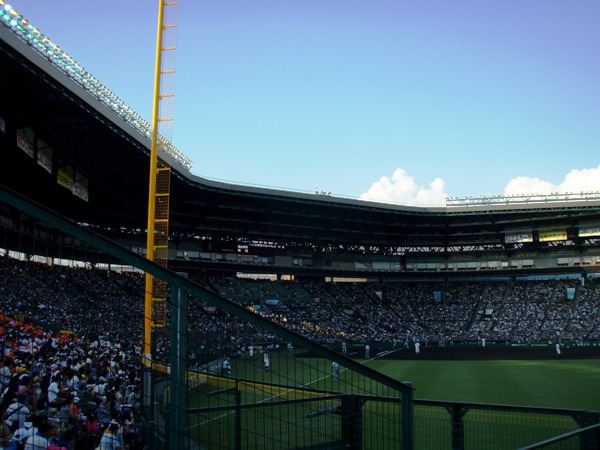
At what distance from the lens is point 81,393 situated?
9.54m

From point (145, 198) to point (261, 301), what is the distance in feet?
57.6

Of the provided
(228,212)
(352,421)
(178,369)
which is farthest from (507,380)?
(228,212)

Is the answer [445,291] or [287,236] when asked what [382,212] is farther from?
[445,291]

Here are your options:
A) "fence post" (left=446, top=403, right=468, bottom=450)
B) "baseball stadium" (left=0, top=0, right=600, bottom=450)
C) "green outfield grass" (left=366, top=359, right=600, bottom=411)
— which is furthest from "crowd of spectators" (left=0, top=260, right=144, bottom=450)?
"green outfield grass" (left=366, top=359, right=600, bottom=411)

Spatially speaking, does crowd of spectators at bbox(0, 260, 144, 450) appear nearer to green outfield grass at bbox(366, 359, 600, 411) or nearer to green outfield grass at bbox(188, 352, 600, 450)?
green outfield grass at bbox(188, 352, 600, 450)

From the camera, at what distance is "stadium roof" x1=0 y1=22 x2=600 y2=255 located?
82.5 feet

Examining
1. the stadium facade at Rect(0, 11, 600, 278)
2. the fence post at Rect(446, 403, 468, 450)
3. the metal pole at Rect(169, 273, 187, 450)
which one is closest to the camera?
the metal pole at Rect(169, 273, 187, 450)

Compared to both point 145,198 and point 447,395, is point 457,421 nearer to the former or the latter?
point 447,395

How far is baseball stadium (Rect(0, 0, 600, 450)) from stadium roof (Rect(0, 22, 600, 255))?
0.59 feet

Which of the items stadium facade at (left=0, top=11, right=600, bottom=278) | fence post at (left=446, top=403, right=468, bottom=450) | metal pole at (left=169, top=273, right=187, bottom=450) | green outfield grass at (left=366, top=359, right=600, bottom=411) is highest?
stadium facade at (left=0, top=11, right=600, bottom=278)

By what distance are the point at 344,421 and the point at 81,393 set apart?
4.77 metres

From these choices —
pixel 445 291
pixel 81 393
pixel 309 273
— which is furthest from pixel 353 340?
pixel 81 393

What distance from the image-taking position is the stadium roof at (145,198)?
2516 centimetres

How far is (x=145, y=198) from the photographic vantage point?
42.2 m
